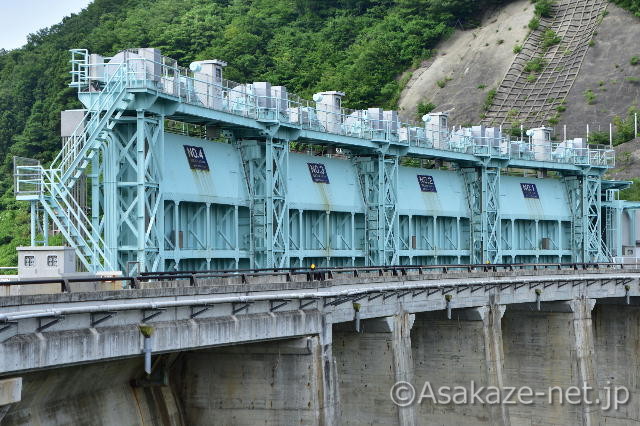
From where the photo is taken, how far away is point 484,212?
69.6 meters

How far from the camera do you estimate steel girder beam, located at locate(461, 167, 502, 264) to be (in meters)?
70.0

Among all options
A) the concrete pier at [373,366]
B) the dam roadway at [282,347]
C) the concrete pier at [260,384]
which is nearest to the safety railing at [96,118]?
the dam roadway at [282,347]

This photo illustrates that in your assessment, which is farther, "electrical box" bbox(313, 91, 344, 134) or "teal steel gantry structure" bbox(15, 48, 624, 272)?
"electrical box" bbox(313, 91, 344, 134)

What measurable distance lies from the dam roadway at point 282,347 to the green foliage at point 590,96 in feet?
234

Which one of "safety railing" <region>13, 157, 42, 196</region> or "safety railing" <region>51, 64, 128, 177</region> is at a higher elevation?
"safety railing" <region>51, 64, 128, 177</region>

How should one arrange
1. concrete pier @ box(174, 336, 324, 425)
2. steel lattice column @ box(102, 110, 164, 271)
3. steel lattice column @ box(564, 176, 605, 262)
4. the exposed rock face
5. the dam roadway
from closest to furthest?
the dam roadway
concrete pier @ box(174, 336, 324, 425)
steel lattice column @ box(102, 110, 164, 271)
steel lattice column @ box(564, 176, 605, 262)
the exposed rock face

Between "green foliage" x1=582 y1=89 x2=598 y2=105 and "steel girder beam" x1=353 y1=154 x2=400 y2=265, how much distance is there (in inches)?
2586

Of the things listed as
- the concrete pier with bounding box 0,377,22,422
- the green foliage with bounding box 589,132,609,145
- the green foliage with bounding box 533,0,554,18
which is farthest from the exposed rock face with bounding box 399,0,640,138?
the concrete pier with bounding box 0,377,22,422

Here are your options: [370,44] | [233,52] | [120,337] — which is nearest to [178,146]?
[120,337]

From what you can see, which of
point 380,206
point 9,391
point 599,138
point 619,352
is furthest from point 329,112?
point 599,138

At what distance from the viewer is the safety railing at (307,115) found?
42938mm

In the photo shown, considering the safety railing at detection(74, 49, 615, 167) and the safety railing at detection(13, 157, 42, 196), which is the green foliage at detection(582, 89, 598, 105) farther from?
the safety railing at detection(13, 157, 42, 196)

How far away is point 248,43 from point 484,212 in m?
68.3

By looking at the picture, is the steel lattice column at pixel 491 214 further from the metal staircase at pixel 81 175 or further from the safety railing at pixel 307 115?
the metal staircase at pixel 81 175
